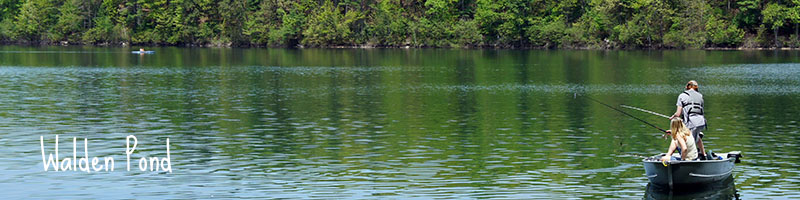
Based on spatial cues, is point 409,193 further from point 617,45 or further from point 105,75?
point 617,45

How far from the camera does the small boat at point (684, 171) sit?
26.2m

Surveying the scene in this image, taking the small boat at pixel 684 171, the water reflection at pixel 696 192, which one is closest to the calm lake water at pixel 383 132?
the water reflection at pixel 696 192

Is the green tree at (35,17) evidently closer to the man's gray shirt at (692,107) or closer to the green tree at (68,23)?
the green tree at (68,23)

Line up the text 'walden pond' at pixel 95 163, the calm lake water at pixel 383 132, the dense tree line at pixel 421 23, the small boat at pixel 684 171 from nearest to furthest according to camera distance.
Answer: the small boat at pixel 684 171 → the calm lake water at pixel 383 132 → the text 'walden pond' at pixel 95 163 → the dense tree line at pixel 421 23

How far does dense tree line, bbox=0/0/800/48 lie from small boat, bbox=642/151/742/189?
4618 inches

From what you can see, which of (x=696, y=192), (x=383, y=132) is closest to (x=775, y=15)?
(x=383, y=132)

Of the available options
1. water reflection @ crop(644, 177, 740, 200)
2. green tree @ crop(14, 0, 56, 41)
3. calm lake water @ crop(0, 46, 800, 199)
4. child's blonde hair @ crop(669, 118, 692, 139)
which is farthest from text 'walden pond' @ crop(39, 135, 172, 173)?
green tree @ crop(14, 0, 56, 41)

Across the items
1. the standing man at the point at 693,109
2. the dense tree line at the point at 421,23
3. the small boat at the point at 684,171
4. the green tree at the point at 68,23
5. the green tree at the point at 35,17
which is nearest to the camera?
the small boat at the point at 684,171

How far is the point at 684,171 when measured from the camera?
26.4 meters

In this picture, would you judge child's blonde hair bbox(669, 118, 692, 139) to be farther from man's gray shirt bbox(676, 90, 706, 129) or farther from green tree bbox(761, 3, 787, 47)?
green tree bbox(761, 3, 787, 47)

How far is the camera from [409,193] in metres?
26.7

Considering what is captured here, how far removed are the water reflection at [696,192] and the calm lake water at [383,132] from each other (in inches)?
5.4

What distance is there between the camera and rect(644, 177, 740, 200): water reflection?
86.5 feet

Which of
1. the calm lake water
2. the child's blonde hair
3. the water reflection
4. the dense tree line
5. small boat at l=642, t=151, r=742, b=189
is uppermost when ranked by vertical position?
the dense tree line
